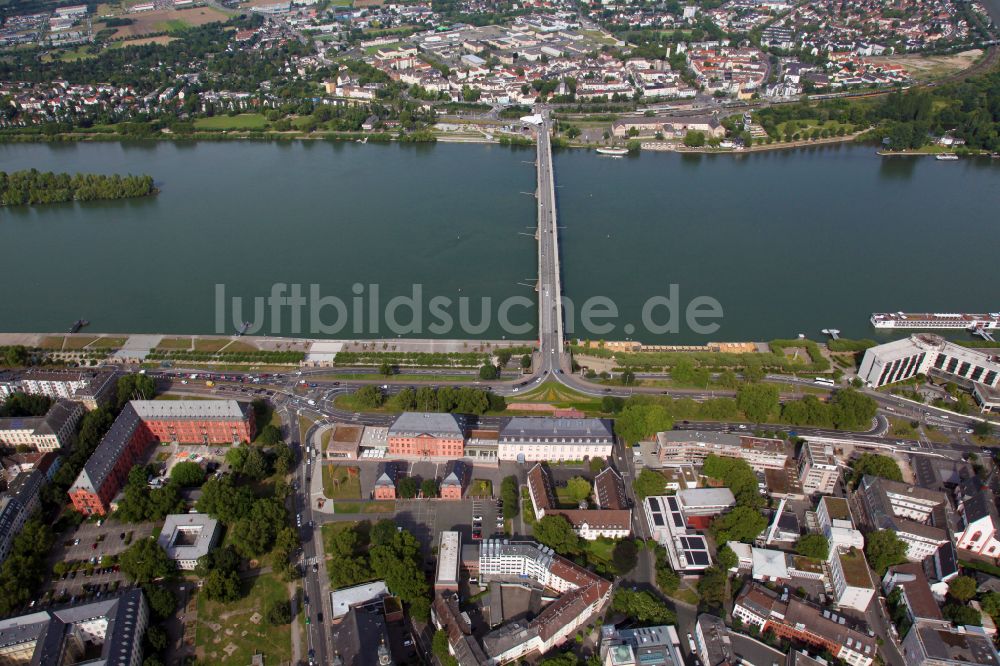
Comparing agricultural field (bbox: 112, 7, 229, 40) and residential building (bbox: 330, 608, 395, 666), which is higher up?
agricultural field (bbox: 112, 7, 229, 40)

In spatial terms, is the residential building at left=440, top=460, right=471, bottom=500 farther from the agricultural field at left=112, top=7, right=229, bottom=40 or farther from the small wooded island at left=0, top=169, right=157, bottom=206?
the agricultural field at left=112, top=7, right=229, bottom=40

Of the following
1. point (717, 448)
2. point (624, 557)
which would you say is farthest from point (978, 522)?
point (624, 557)

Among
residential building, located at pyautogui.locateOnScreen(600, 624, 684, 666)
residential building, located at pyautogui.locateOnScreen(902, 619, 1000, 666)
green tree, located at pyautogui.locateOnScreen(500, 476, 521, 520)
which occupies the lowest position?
residential building, located at pyautogui.locateOnScreen(902, 619, 1000, 666)

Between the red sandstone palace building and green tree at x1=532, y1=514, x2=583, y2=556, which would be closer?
green tree at x1=532, y1=514, x2=583, y2=556

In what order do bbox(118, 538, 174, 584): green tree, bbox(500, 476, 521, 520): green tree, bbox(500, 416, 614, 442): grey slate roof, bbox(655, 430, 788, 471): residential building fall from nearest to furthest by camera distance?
bbox(118, 538, 174, 584): green tree < bbox(500, 476, 521, 520): green tree < bbox(655, 430, 788, 471): residential building < bbox(500, 416, 614, 442): grey slate roof

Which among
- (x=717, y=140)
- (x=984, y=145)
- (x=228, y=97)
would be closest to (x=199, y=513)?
(x=717, y=140)

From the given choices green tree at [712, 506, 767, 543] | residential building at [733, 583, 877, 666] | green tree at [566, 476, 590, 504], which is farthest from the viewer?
green tree at [566, 476, 590, 504]

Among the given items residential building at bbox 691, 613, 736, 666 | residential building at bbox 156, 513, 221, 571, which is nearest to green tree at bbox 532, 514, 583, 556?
residential building at bbox 691, 613, 736, 666

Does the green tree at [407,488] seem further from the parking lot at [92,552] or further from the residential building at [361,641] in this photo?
the parking lot at [92,552]
